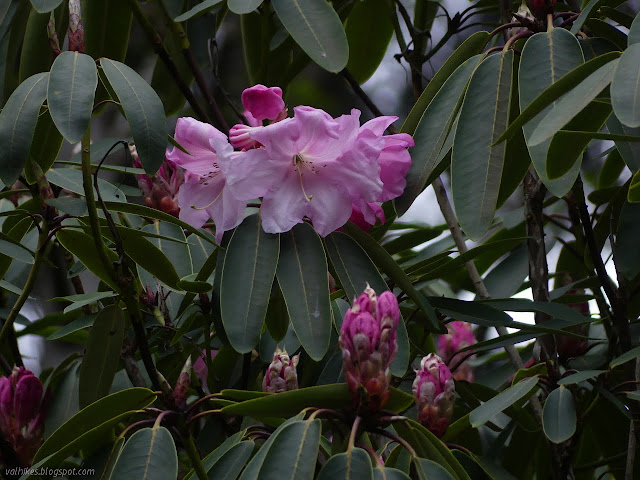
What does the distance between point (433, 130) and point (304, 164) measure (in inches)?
7.9

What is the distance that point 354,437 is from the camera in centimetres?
94

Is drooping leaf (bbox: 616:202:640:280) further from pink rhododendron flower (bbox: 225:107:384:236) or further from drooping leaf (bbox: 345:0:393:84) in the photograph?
drooping leaf (bbox: 345:0:393:84)

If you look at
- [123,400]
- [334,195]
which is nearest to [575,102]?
[334,195]

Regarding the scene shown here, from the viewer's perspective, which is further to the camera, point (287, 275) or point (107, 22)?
point (107, 22)

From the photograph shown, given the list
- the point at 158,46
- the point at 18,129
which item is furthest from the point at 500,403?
the point at 158,46

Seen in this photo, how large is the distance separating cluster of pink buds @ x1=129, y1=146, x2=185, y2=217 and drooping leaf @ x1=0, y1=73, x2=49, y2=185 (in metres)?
0.49

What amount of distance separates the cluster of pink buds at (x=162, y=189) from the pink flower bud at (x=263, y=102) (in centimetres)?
44

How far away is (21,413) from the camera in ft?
4.73

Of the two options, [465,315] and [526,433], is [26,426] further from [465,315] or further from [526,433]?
[526,433]

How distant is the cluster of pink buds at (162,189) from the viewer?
167 centimetres

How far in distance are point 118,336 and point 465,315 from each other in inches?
22.0

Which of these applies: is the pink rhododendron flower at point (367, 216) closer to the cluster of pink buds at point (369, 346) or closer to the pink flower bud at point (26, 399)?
the cluster of pink buds at point (369, 346)

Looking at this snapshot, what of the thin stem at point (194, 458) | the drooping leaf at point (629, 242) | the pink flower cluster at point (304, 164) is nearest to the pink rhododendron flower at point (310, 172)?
the pink flower cluster at point (304, 164)

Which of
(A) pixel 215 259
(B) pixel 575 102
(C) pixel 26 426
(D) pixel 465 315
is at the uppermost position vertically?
(B) pixel 575 102
